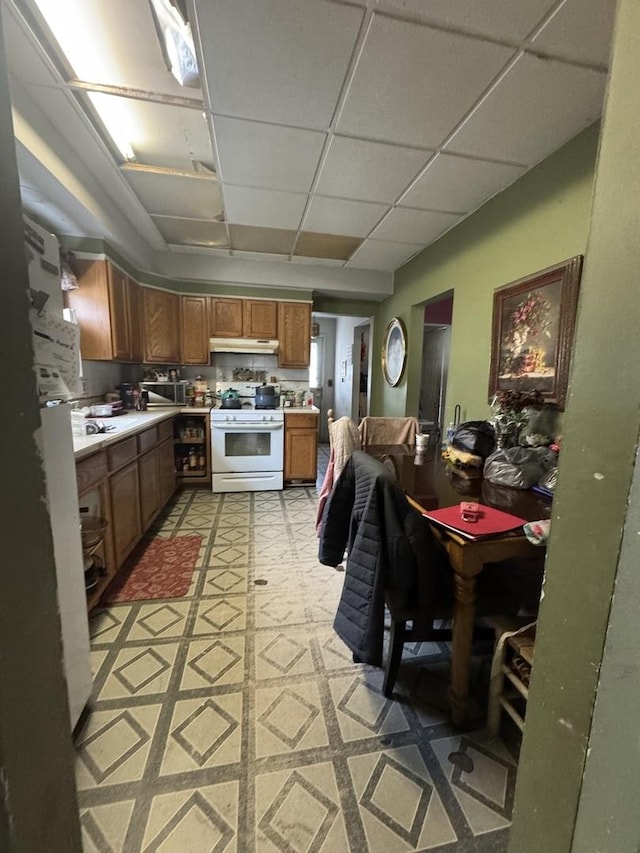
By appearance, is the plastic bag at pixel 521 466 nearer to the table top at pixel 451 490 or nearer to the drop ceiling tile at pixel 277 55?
the table top at pixel 451 490

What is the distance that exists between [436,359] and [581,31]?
12.1 feet

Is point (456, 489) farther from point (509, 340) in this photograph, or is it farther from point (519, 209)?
point (519, 209)

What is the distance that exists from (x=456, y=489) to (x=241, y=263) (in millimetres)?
3518

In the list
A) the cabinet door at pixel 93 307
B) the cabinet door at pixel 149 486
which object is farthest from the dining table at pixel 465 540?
the cabinet door at pixel 93 307

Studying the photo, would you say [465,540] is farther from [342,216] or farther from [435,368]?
[435,368]

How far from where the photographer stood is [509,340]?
2234mm

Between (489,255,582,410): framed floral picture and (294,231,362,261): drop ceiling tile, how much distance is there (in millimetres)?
1629

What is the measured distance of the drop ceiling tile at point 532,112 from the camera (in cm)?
147

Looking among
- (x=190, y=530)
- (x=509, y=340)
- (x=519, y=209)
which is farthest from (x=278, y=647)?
(x=519, y=209)

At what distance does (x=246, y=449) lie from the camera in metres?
3.84

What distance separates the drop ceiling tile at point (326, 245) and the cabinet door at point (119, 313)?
167 cm

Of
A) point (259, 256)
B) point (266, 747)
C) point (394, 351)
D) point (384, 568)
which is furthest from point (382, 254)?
point (266, 747)

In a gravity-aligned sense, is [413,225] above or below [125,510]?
above

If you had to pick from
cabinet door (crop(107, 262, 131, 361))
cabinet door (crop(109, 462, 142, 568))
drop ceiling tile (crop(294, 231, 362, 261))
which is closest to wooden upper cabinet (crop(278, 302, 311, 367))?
drop ceiling tile (crop(294, 231, 362, 261))
